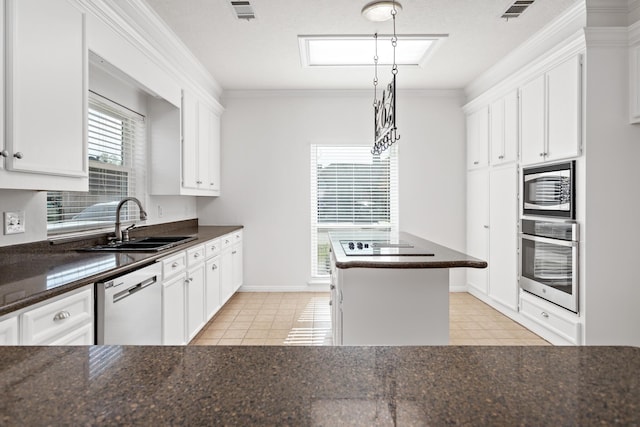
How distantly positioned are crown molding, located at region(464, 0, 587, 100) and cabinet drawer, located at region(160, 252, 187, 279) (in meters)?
3.38

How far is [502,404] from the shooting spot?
1.70 feet

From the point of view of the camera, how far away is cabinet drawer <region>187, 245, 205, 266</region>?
3.06 meters

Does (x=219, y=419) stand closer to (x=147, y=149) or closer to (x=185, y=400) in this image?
(x=185, y=400)

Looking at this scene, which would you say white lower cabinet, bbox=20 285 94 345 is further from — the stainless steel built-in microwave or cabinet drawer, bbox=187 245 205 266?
the stainless steel built-in microwave

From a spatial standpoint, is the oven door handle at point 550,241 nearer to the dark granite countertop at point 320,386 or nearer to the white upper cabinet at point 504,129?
the white upper cabinet at point 504,129

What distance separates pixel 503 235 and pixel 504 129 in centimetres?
109

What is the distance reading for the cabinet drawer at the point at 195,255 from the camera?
3.06 meters

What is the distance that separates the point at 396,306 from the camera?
2.27 meters

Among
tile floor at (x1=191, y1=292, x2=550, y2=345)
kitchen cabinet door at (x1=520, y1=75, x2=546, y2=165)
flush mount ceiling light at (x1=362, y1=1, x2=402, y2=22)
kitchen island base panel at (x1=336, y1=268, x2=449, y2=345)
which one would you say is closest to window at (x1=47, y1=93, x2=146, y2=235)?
tile floor at (x1=191, y1=292, x2=550, y2=345)

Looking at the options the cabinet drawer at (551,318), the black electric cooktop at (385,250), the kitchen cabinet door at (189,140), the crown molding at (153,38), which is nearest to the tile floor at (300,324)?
the cabinet drawer at (551,318)

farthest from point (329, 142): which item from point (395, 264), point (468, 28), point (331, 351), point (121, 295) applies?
point (331, 351)

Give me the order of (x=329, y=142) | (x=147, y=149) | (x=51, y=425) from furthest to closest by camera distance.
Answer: (x=329, y=142)
(x=147, y=149)
(x=51, y=425)

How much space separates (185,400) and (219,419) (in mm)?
75

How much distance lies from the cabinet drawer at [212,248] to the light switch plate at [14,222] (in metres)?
1.50
